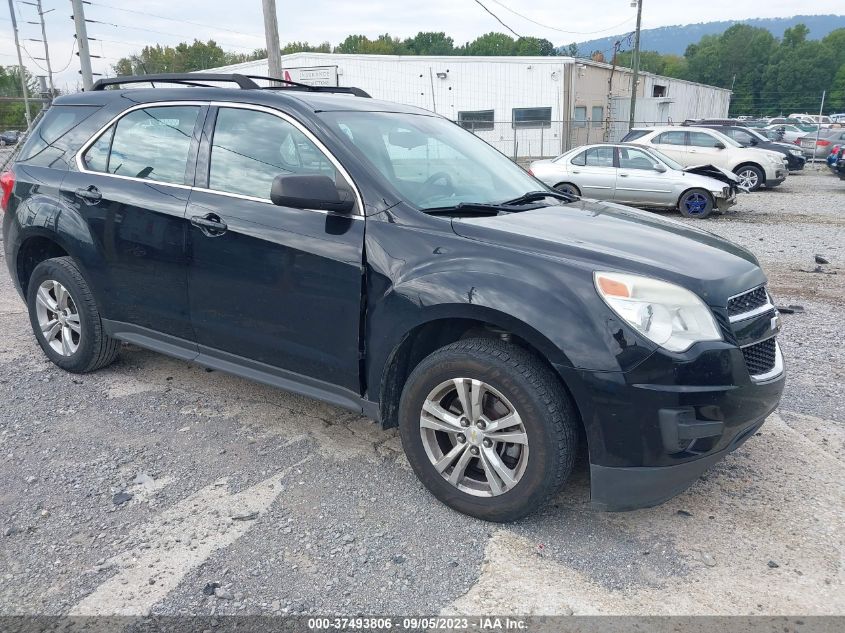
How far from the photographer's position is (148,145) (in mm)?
4180

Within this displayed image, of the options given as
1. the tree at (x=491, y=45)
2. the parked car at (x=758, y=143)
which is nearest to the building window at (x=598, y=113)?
the parked car at (x=758, y=143)

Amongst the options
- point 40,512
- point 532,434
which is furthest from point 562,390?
point 40,512

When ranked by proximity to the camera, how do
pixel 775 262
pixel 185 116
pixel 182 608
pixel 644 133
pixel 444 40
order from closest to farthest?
1. pixel 182 608
2. pixel 185 116
3. pixel 775 262
4. pixel 644 133
5. pixel 444 40

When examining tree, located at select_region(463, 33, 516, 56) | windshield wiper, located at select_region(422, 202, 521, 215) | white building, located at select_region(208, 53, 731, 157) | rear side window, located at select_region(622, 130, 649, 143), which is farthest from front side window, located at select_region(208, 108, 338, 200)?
tree, located at select_region(463, 33, 516, 56)

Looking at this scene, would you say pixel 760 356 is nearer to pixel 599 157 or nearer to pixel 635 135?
pixel 599 157

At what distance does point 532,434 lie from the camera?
9.36 ft

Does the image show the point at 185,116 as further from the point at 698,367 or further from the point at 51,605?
the point at 698,367

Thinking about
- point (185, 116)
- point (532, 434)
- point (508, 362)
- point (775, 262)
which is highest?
point (185, 116)

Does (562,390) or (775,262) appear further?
(775,262)

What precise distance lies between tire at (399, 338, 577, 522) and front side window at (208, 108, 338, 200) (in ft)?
4.02

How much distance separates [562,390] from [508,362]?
0.26 metres

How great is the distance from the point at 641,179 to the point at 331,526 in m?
12.0

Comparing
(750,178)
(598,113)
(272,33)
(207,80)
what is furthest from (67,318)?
(598,113)

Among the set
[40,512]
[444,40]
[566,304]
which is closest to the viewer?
[566,304]
